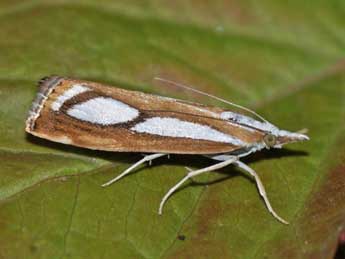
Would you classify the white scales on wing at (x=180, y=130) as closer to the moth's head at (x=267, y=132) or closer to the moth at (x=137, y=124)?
the moth at (x=137, y=124)

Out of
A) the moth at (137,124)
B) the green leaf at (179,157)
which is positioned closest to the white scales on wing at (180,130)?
the moth at (137,124)

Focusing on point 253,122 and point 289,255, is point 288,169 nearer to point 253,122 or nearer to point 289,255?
point 253,122

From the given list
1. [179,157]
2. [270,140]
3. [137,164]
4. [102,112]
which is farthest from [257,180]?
[102,112]

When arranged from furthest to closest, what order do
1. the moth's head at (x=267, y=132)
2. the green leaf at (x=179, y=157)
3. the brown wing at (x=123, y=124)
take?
the moth's head at (x=267, y=132) < the brown wing at (x=123, y=124) < the green leaf at (x=179, y=157)

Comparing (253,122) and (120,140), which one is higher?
(253,122)

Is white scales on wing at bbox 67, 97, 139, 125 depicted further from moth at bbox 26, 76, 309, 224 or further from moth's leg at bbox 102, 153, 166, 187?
moth's leg at bbox 102, 153, 166, 187

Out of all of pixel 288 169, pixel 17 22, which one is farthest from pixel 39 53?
pixel 288 169

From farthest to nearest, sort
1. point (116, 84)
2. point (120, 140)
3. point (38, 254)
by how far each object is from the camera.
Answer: point (116, 84), point (120, 140), point (38, 254)

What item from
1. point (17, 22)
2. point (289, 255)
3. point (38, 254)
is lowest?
point (38, 254)
